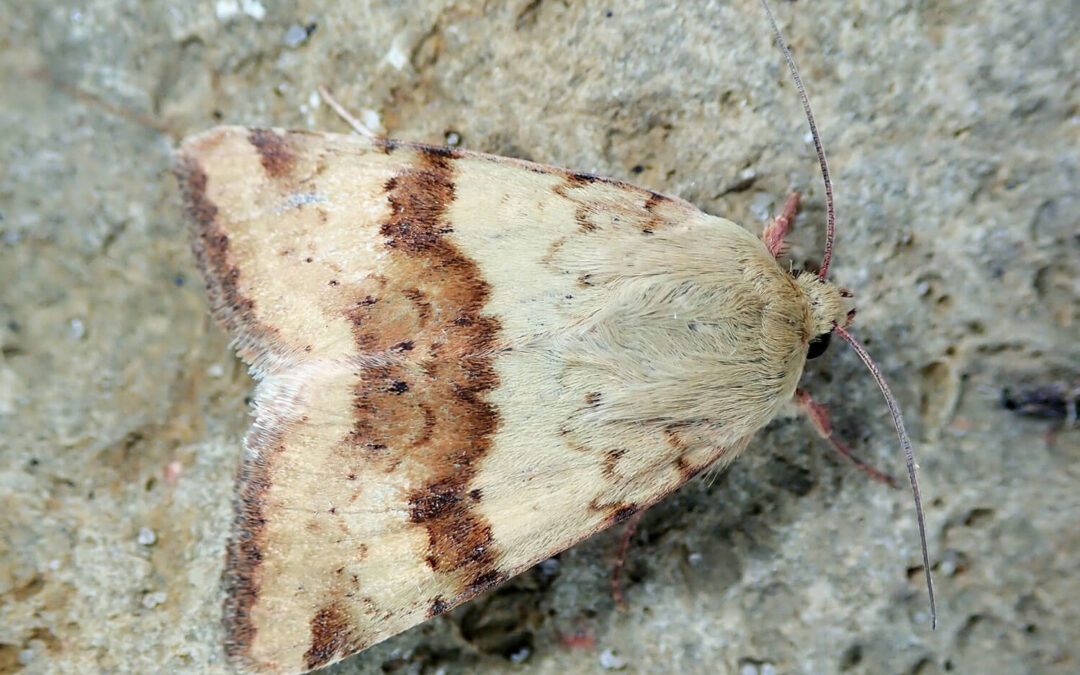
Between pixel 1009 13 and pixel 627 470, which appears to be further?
pixel 1009 13

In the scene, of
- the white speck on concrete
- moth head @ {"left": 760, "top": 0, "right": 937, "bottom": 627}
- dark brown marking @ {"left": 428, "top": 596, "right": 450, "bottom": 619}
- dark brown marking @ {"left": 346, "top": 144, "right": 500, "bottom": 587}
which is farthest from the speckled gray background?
dark brown marking @ {"left": 346, "top": 144, "right": 500, "bottom": 587}

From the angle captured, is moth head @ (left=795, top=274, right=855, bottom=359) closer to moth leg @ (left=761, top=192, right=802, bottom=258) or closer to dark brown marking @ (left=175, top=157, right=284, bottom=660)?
moth leg @ (left=761, top=192, right=802, bottom=258)

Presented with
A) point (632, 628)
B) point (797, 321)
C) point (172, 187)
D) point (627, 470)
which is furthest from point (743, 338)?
point (172, 187)

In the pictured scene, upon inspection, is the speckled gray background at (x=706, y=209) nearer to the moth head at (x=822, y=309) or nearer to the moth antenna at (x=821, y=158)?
the moth antenna at (x=821, y=158)

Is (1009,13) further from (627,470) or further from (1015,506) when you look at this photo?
(627,470)

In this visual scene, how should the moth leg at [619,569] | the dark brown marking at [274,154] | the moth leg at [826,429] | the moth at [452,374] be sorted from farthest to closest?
1. the moth leg at [619,569]
2. the moth leg at [826,429]
3. the dark brown marking at [274,154]
4. the moth at [452,374]


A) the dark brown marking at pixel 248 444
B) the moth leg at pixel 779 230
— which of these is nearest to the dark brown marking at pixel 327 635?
the dark brown marking at pixel 248 444
